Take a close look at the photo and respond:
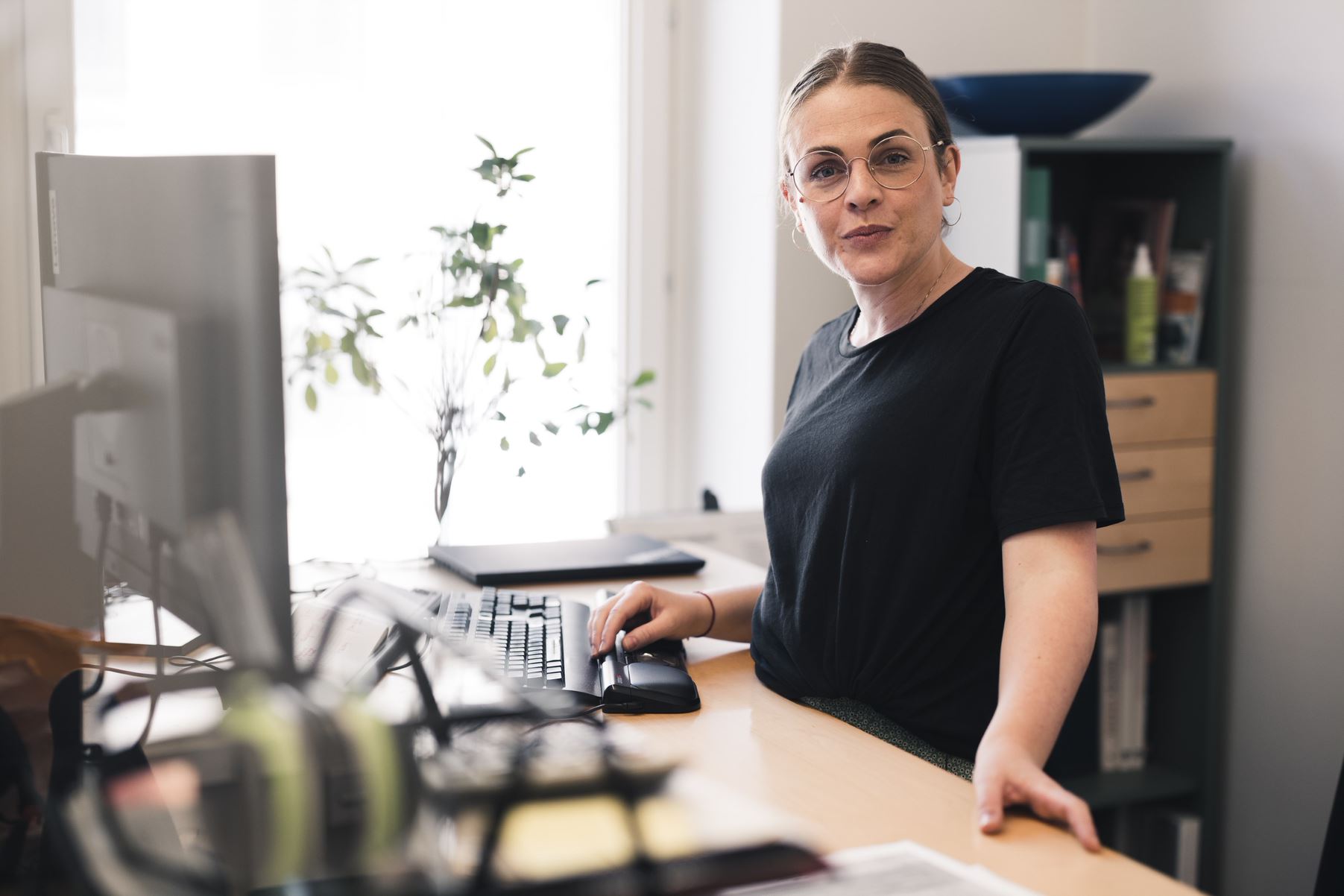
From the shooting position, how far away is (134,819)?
537 millimetres

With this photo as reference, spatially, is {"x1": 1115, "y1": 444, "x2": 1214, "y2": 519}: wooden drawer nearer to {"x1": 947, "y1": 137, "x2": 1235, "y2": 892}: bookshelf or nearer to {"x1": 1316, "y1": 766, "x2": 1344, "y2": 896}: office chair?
{"x1": 947, "y1": 137, "x2": 1235, "y2": 892}: bookshelf

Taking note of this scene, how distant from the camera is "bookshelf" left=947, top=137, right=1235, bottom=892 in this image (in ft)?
7.61

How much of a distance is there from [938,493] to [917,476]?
28 mm

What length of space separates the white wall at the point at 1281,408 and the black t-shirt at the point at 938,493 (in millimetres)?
1338

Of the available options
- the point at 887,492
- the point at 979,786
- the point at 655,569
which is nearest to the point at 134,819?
the point at 979,786

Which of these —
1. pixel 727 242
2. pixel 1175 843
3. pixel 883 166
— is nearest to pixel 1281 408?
pixel 1175 843

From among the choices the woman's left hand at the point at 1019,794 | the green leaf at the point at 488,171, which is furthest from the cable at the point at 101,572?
the green leaf at the point at 488,171

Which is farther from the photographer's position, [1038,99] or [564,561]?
[1038,99]

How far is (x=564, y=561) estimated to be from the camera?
6.07 feet

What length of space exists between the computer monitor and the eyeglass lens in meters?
0.77

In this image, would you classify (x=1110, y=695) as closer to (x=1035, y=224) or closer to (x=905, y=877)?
(x=1035, y=224)

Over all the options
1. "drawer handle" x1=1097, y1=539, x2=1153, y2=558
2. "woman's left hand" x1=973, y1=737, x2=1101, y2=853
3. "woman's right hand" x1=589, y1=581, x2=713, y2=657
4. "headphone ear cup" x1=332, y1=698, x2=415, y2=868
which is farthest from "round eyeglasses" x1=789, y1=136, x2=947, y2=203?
"drawer handle" x1=1097, y1=539, x2=1153, y2=558

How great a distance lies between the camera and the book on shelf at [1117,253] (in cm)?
248

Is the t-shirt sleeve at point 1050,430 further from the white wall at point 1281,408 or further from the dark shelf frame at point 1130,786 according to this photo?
the dark shelf frame at point 1130,786
